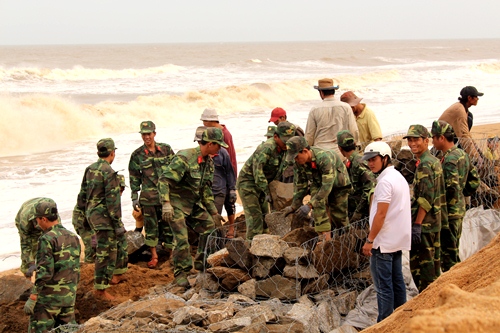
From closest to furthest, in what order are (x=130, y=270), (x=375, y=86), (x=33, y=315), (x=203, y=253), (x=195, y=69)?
(x=33, y=315), (x=203, y=253), (x=130, y=270), (x=375, y=86), (x=195, y=69)

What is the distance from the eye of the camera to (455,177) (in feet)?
21.4

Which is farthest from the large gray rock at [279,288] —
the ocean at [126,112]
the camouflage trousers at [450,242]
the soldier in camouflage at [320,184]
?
the ocean at [126,112]

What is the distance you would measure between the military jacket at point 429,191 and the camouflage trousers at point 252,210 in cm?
219

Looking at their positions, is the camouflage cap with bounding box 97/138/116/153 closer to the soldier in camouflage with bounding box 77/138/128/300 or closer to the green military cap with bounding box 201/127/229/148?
the soldier in camouflage with bounding box 77/138/128/300

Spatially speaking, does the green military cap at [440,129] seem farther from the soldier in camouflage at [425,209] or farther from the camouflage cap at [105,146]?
the camouflage cap at [105,146]

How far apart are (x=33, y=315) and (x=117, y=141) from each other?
15.2 metres

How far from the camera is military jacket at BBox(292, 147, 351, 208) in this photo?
21.7ft

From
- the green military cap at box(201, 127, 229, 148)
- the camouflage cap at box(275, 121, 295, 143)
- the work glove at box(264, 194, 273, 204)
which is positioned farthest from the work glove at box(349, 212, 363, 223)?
the green military cap at box(201, 127, 229, 148)

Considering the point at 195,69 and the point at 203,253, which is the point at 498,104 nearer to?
the point at 203,253

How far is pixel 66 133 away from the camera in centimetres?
2269

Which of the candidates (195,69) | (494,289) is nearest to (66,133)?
(494,289)

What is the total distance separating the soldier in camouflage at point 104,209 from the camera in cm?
751

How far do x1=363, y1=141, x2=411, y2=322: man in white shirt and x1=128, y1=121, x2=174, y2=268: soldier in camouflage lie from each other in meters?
3.76

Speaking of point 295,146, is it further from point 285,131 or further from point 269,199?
point 269,199
